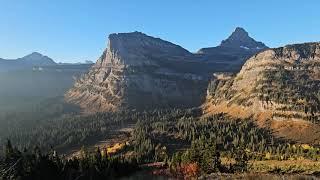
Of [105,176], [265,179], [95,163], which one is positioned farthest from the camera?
[95,163]

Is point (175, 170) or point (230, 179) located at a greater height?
point (230, 179)

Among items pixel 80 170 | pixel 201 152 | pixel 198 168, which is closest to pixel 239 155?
pixel 201 152

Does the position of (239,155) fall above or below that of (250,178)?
below

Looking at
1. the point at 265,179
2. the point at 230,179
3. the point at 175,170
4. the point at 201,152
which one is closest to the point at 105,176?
the point at 175,170

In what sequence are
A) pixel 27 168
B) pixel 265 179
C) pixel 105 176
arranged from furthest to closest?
pixel 105 176, pixel 27 168, pixel 265 179

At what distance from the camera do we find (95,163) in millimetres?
148375

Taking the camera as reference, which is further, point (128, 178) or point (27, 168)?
point (128, 178)

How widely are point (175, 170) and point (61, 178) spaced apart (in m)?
36.0

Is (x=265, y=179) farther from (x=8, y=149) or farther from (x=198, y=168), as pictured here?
(x=8, y=149)

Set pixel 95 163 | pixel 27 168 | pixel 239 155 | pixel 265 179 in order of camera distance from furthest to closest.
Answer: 1. pixel 239 155
2. pixel 95 163
3. pixel 27 168
4. pixel 265 179

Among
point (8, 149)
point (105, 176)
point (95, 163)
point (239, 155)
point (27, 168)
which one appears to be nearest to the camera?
point (27, 168)

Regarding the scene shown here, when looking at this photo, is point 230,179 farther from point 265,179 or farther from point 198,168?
point 198,168

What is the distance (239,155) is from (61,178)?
7437 centimetres

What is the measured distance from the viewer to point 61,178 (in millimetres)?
128375
